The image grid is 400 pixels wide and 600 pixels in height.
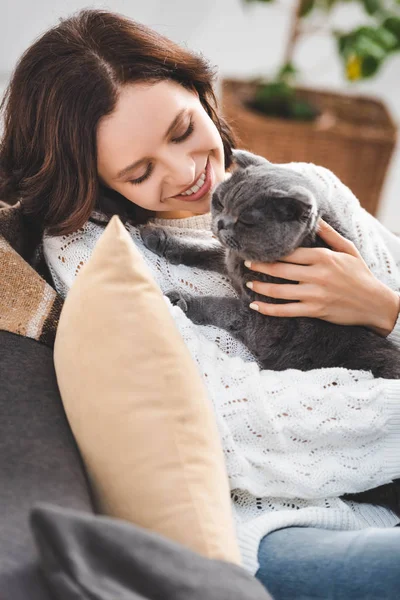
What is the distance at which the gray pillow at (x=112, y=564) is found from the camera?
645 millimetres

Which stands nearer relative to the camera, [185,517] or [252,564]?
[185,517]

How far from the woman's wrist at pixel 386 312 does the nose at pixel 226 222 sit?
13.9 inches

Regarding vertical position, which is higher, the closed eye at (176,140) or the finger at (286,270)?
the closed eye at (176,140)

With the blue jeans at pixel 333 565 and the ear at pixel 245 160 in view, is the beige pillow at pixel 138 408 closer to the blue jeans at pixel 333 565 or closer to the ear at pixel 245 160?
the blue jeans at pixel 333 565

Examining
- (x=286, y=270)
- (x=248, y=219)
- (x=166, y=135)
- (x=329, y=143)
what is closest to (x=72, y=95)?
(x=166, y=135)

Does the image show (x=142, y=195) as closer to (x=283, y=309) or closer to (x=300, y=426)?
(x=283, y=309)

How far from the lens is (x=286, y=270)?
4.09ft

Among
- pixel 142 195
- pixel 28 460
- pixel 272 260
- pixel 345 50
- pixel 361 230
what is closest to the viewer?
pixel 28 460

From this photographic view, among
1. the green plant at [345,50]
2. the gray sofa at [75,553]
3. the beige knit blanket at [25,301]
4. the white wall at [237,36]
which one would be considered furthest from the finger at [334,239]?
the white wall at [237,36]

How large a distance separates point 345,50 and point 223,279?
1.71m

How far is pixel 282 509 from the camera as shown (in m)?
1.14

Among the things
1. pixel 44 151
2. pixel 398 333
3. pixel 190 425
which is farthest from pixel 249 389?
pixel 44 151

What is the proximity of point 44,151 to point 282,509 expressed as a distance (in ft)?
2.84

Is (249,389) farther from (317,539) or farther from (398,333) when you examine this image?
(398,333)
